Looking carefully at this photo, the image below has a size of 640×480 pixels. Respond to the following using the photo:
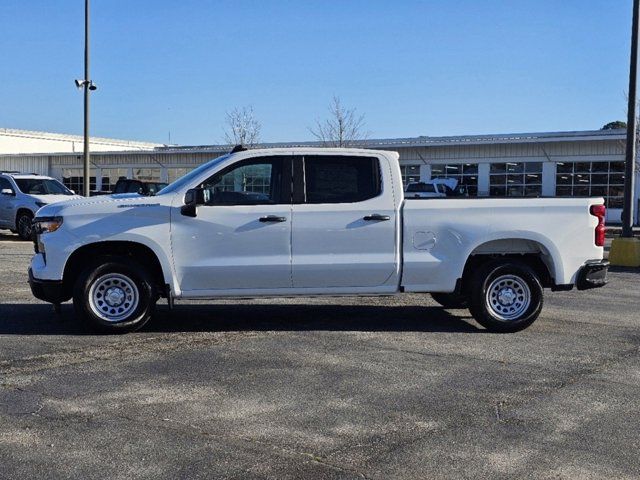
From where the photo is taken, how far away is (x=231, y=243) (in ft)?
27.0

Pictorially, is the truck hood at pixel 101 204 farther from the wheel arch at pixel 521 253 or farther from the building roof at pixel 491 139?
the building roof at pixel 491 139

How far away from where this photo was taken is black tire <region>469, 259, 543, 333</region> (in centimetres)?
863

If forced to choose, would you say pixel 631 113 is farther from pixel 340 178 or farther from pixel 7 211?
pixel 7 211

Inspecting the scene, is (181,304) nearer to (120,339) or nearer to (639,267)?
(120,339)

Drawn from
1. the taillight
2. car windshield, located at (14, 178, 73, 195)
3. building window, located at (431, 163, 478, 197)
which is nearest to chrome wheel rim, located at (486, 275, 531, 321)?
the taillight

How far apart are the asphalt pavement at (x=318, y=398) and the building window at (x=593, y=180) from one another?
1244 inches

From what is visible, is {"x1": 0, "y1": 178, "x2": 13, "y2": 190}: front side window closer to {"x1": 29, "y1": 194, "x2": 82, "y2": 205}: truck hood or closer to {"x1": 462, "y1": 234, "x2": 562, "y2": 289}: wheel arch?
{"x1": 29, "y1": 194, "x2": 82, "y2": 205}: truck hood

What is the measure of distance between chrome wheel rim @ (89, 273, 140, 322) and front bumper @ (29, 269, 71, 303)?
0.37 metres

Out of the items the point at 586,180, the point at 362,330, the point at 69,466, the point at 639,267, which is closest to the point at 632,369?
the point at 362,330

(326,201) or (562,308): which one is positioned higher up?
(326,201)

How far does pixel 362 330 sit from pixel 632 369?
291 cm

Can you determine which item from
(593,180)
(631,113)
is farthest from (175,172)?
Answer: (631,113)

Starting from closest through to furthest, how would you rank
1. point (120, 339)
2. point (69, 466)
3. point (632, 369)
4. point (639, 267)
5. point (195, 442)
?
point (69, 466)
point (195, 442)
point (632, 369)
point (120, 339)
point (639, 267)

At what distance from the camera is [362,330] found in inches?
342
